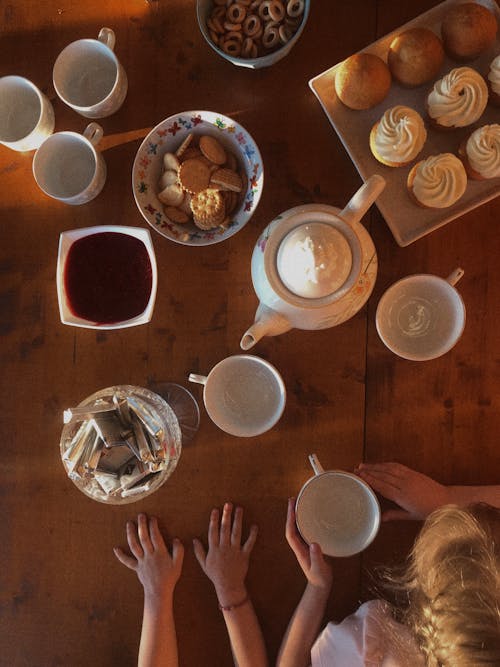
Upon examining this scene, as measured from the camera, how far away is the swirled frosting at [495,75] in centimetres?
89

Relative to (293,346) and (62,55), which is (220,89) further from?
(293,346)

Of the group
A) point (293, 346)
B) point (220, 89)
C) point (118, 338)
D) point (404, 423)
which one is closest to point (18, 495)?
point (118, 338)

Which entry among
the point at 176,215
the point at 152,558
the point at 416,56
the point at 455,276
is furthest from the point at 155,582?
the point at 416,56

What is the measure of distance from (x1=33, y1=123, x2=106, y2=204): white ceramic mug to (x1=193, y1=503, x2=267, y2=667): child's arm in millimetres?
610

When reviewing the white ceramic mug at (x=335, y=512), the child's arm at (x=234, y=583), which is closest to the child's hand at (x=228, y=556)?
the child's arm at (x=234, y=583)

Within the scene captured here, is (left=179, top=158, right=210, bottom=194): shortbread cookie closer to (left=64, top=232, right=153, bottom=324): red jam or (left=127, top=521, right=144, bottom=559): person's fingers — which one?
(left=64, top=232, right=153, bottom=324): red jam

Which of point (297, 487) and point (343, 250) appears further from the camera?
point (297, 487)

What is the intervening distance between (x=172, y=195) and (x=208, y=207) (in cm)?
7

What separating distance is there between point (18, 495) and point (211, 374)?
44 centimetres

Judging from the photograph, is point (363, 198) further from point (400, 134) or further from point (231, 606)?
point (231, 606)

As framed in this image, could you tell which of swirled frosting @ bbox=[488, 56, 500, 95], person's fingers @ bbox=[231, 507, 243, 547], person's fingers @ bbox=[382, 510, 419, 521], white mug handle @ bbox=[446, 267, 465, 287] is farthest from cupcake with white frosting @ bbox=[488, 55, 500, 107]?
person's fingers @ bbox=[231, 507, 243, 547]

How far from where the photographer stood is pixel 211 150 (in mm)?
920

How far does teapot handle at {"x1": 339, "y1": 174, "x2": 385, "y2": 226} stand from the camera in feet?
2.33

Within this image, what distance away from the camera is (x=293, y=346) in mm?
1001
